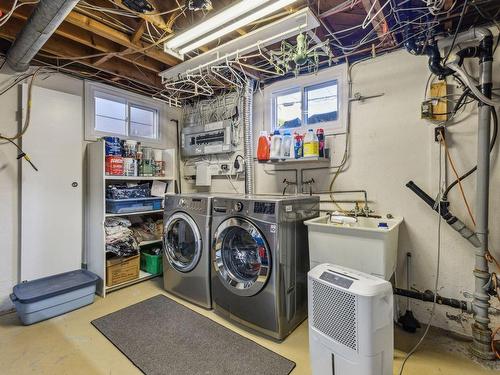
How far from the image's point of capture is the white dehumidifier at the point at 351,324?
4.06ft

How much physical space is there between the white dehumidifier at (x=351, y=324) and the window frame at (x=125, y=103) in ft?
9.70

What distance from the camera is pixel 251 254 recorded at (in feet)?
7.25

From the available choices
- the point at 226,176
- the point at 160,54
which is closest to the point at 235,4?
the point at 160,54

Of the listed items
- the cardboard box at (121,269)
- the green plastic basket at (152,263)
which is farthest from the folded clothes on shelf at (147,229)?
the cardboard box at (121,269)

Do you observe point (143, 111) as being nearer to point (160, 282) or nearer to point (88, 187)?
point (88, 187)

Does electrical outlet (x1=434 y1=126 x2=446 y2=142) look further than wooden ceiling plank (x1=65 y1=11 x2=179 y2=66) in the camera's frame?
Answer: Yes

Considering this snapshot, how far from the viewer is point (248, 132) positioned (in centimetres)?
297

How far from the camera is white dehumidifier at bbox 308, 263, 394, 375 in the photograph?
48.8 inches

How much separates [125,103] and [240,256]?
101 inches

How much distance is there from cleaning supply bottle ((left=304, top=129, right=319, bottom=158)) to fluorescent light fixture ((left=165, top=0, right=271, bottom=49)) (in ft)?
3.95

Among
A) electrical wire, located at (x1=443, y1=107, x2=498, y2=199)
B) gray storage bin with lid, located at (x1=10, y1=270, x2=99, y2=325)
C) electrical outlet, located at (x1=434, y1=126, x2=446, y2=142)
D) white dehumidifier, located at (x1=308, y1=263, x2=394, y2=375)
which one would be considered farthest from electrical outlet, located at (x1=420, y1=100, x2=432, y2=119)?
gray storage bin with lid, located at (x1=10, y1=270, x2=99, y2=325)

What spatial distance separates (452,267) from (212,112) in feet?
10.3

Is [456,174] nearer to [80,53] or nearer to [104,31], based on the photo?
[104,31]

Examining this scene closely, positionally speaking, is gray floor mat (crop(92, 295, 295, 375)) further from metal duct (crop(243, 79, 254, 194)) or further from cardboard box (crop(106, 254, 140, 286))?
metal duct (crop(243, 79, 254, 194))
